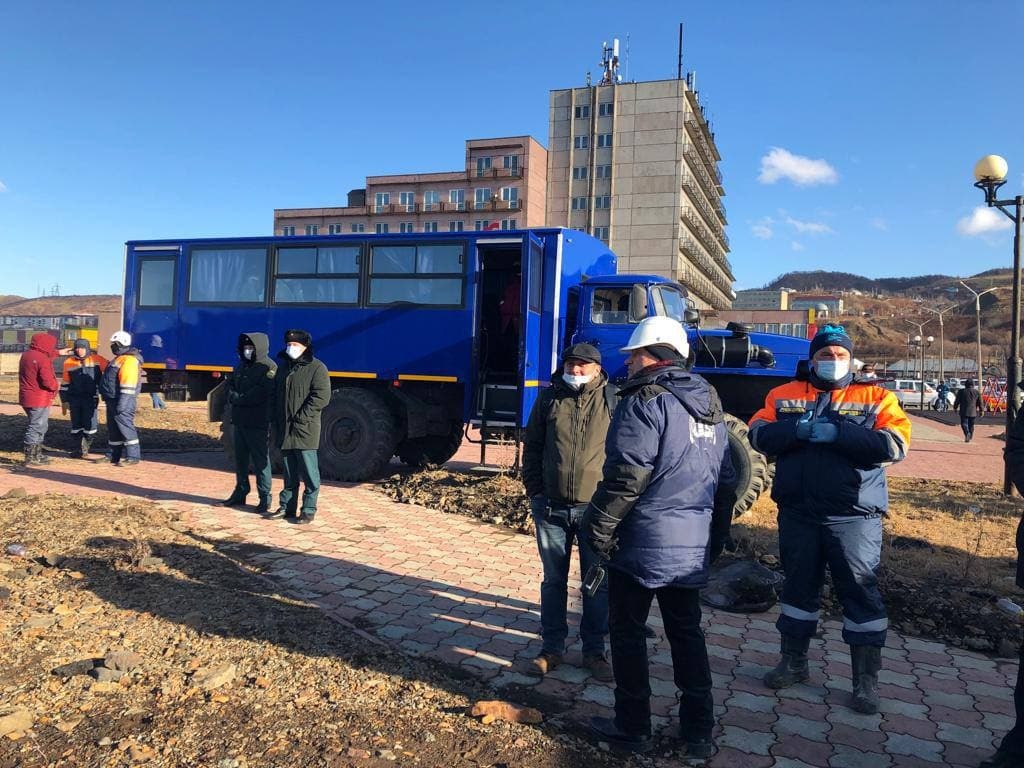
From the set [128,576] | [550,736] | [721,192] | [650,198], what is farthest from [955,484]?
[721,192]

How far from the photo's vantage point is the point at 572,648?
4.16 metres

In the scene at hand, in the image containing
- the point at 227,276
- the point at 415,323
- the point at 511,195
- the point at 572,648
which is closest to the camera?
the point at 572,648

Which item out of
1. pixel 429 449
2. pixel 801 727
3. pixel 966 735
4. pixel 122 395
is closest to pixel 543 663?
pixel 801 727

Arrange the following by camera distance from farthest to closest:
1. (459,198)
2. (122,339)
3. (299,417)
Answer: (459,198) < (122,339) < (299,417)

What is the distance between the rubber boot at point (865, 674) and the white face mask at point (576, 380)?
1.87 meters

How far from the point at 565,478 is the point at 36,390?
8743 mm

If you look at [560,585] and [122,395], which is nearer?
[560,585]

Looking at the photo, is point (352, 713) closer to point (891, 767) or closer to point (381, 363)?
point (891, 767)

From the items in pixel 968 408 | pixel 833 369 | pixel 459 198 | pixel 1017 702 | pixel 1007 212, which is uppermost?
pixel 459 198

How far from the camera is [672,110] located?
60.6 meters

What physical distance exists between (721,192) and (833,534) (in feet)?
291

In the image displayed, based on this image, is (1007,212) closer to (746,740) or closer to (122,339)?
(746,740)

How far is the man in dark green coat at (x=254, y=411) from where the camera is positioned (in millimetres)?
7230

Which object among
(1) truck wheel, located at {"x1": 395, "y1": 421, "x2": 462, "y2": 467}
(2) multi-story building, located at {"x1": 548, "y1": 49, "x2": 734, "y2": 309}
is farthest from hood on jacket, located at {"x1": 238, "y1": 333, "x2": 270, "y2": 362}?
(2) multi-story building, located at {"x1": 548, "y1": 49, "x2": 734, "y2": 309}
